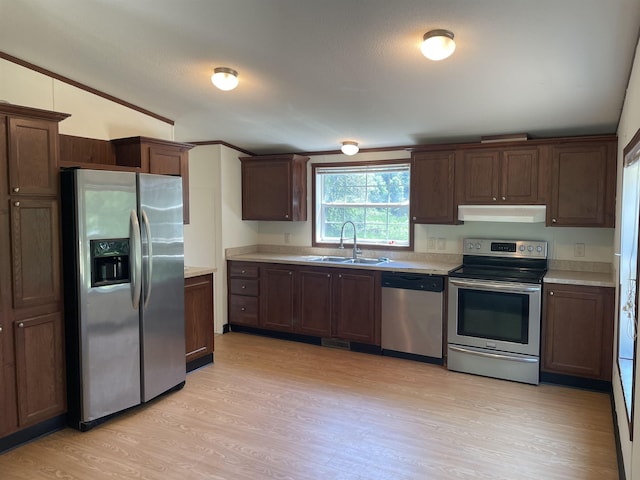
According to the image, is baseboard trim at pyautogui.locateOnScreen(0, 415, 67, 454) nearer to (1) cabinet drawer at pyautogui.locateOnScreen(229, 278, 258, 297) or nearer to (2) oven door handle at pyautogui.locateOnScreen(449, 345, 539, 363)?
(1) cabinet drawer at pyautogui.locateOnScreen(229, 278, 258, 297)

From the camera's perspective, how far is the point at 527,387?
3.57 meters

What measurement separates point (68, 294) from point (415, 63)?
2.69 metres

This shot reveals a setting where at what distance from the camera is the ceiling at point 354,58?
226cm

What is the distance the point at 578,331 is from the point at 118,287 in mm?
3502

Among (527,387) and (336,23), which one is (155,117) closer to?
(336,23)

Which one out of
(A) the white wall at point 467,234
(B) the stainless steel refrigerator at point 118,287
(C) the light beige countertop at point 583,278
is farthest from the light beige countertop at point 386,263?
(B) the stainless steel refrigerator at point 118,287

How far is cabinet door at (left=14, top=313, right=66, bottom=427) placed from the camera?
8.75 feet

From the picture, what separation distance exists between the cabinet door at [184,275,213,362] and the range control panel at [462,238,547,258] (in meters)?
2.56

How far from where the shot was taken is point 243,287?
16.5ft

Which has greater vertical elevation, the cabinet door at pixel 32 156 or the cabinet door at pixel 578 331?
the cabinet door at pixel 32 156

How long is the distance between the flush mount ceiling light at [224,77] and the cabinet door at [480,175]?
2217 millimetres

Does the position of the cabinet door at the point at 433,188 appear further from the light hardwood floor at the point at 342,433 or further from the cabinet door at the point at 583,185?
the light hardwood floor at the point at 342,433

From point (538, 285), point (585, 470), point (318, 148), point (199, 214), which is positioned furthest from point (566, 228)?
point (199, 214)

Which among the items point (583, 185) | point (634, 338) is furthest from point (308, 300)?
point (634, 338)
